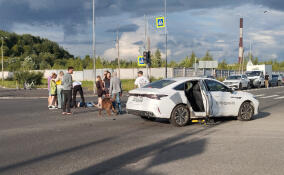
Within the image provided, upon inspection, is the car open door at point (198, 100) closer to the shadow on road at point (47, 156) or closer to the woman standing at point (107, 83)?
the shadow on road at point (47, 156)

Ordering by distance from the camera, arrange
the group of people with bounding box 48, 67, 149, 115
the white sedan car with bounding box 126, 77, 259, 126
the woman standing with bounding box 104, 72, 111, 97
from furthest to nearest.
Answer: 1. the woman standing with bounding box 104, 72, 111, 97
2. the group of people with bounding box 48, 67, 149, 115
3. the white sedan car with bounding box 126, 77, 259, 126

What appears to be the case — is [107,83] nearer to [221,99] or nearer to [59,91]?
[59,91]

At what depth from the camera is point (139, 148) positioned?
7.34m

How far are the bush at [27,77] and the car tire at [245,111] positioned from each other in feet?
109

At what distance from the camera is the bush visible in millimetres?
40219

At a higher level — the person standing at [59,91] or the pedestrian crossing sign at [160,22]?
the pedestrian crossing sign at [160,22]

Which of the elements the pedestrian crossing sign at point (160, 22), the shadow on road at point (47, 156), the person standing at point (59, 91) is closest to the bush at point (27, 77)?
the pedestrian crossing sign at point (160, 22)

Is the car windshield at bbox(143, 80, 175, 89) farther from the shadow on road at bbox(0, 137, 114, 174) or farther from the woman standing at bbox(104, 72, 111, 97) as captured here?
the woman standing at bbox(104, 72, 111, 97)

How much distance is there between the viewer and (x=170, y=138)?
8.57 metres

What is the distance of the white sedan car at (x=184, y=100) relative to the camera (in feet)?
33.4

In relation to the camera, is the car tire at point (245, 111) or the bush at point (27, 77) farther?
the bush at point (27, 77)

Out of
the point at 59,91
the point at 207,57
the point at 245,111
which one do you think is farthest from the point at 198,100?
the point at 207,57

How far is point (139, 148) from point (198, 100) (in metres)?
4.01

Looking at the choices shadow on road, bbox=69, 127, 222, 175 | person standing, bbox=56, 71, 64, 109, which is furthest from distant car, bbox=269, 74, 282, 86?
shadow on road, bbox=69, 127, 222, 175
